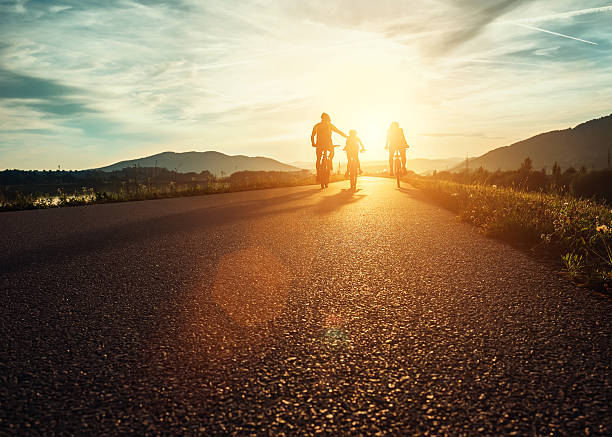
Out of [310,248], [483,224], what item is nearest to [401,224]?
[483,224]

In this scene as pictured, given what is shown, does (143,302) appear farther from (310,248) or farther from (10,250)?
(10,250)

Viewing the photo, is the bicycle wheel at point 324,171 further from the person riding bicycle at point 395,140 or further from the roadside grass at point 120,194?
the person riding bicycle at point 395,140

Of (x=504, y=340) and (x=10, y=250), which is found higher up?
(x=10, y=250)

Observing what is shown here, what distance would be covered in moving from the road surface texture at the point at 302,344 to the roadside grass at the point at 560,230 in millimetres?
293

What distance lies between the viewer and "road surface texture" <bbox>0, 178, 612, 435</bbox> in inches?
76.9

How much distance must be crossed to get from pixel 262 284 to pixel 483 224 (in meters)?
4.59

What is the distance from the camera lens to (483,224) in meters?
7.33

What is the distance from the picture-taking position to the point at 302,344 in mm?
2713

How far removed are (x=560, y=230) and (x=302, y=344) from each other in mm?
4537

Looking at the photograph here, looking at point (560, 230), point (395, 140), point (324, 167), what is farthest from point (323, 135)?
point (560, 230)

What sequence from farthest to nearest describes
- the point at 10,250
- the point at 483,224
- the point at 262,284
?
the point at 483,224 → the point at 10,250 → the point at 262,284

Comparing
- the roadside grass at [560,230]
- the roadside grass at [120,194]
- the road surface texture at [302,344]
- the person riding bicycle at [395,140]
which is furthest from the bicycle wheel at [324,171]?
the road surface texture at [302,344]

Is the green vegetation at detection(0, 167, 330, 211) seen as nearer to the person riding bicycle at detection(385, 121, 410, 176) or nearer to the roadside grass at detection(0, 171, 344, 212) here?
the roadside grass at detection(0, 171, 344, 212)

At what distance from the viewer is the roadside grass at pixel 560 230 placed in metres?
4.30
